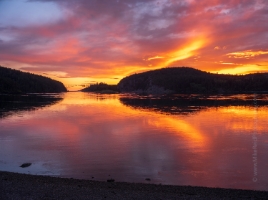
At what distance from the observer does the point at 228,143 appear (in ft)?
72.6

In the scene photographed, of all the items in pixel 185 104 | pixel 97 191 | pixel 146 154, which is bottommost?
pixel 146 154

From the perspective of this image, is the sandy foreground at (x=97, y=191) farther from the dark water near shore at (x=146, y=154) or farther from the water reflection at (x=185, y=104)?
the water reflection at (x=185, y=104)

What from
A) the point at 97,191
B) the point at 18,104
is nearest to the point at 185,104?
the point at 18,104

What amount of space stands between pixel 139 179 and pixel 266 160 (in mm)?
8051

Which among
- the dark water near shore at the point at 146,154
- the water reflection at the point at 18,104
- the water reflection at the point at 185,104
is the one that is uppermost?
the water reflection at the point at 18,104

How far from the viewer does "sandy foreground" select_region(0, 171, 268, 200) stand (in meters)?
9.98

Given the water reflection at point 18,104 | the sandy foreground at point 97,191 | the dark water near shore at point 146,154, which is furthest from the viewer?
the water reflection at point 18,104

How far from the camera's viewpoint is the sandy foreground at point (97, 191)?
9.98 meters

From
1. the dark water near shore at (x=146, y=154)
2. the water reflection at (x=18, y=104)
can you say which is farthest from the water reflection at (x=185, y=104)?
the dark water near shore at (x=146, y=154)

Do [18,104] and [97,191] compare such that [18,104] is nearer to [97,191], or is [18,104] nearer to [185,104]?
[185,104]

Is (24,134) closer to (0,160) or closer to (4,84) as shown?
(0,160)

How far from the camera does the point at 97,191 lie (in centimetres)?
1059

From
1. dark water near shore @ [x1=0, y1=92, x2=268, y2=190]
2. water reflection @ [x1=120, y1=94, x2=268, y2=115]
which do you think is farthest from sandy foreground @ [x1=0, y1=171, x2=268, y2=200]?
water reflection @ [x1=120, y1=94, x2=268, y2=115]

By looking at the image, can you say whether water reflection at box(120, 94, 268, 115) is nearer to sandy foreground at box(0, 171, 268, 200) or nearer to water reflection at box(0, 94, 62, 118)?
water reflection at box(0, 94, 62, 118)
